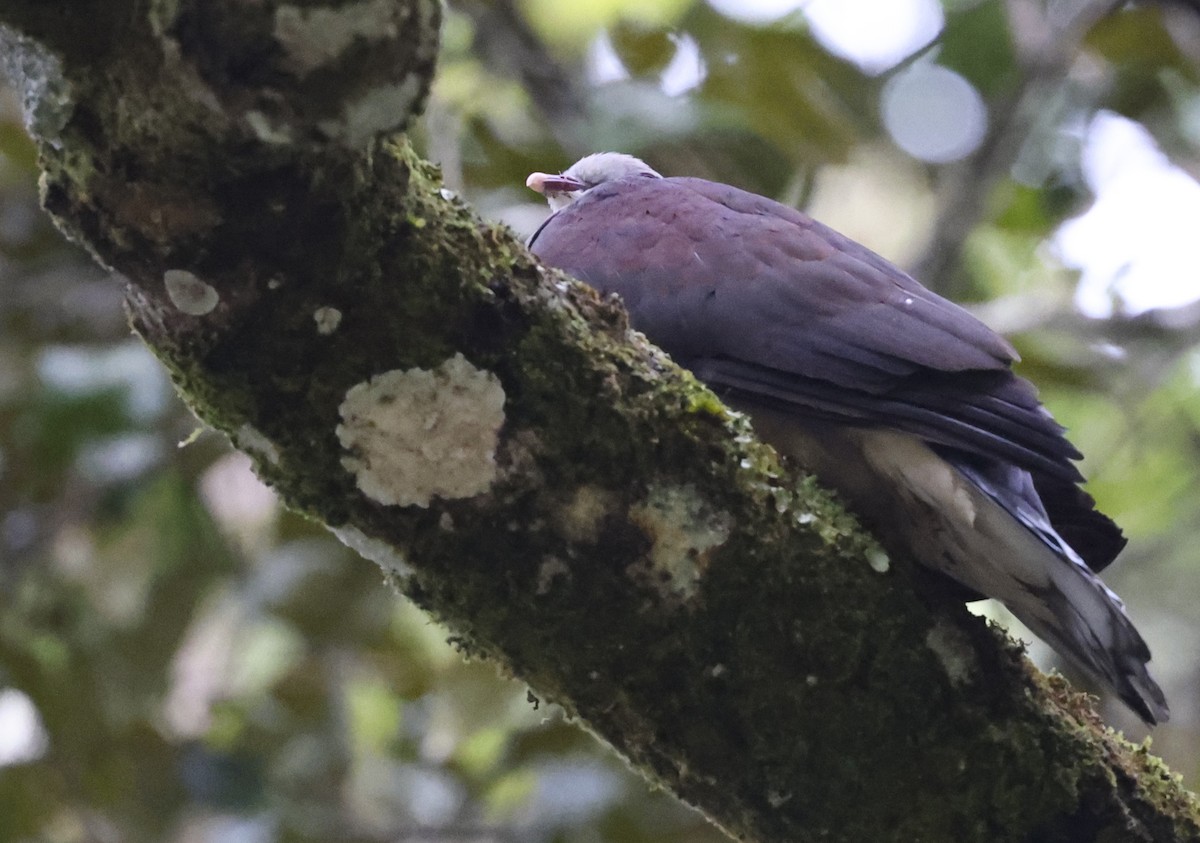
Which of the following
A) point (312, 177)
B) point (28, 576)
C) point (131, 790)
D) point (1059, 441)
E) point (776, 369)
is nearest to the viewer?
point (312, 177)

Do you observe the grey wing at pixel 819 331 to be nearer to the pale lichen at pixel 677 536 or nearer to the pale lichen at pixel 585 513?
the pale lichen at pixel 677 536

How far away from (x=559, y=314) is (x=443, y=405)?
0.73 ft

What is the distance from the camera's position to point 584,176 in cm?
393

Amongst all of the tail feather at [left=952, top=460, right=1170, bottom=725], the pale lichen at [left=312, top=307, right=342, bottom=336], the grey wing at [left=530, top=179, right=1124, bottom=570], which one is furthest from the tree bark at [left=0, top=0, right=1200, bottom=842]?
the grey wing at [left=530, top=179, right=1124, bottom=570]

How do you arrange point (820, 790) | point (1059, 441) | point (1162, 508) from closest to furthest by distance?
point (820, 790)
point (1059, 441)
point (1162, 508)

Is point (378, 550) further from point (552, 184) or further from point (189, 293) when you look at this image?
point (552, 184)

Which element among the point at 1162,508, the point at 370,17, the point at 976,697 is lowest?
the point at 1162,508

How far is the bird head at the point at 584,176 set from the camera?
3.81 m

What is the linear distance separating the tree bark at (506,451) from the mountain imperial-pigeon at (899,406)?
6.1 inches

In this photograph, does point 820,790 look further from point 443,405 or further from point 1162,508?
point 1162,508

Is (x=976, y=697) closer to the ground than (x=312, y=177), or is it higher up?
closer to the ground

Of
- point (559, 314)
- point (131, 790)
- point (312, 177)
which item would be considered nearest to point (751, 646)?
point (559, 314)

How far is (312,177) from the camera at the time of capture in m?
1.58

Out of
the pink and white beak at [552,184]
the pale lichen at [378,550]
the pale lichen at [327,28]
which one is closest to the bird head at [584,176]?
the pink and white beak at [552,184]
